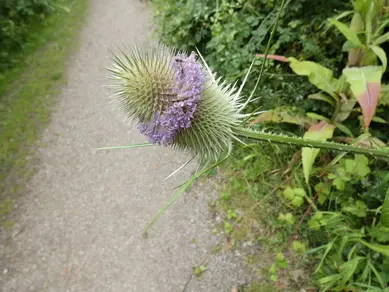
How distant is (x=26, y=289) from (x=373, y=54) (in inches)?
139

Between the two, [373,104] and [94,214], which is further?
[94,214]

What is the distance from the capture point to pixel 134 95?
1.52 meters

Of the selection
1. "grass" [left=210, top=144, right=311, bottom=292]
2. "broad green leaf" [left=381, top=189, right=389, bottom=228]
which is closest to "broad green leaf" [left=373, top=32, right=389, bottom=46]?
"grass" [left=210, top=144, right=311, bottom=292]

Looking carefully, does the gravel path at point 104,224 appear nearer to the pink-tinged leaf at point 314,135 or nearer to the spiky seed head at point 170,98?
the pink-tinged leaf at point 314,135

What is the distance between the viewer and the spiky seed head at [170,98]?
4.96ft

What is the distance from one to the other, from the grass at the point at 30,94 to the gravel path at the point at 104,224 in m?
0.17

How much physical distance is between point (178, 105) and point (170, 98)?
0.06 m

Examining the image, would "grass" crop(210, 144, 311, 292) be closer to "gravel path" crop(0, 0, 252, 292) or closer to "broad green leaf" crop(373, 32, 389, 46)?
"gravel path" crop(0, 0, 252, 292)

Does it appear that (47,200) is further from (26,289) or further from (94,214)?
(26,289)

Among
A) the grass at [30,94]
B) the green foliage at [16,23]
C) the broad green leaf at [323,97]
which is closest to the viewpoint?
the broad green leaf at [323,97]

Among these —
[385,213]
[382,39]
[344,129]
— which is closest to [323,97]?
[344,129]

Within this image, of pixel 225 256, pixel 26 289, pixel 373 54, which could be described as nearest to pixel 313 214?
pixel 225 256

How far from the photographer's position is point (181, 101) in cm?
150

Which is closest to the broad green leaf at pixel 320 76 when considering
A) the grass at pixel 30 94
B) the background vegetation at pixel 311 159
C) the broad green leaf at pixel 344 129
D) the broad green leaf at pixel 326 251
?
the background vegetation at pixel 311 159
